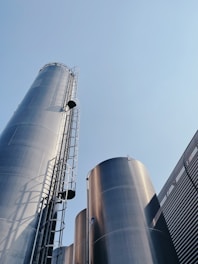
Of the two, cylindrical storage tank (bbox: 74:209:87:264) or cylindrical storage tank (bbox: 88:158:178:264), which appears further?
cylindrical storage tank (bbox: 74:209:87:264)

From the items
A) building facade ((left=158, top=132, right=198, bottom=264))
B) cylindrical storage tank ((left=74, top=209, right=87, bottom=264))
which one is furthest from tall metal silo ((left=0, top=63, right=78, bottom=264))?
building facade ((left=158, top=132, right=198, bottom=264))

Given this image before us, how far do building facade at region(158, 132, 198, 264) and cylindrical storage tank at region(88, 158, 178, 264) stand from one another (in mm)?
16805

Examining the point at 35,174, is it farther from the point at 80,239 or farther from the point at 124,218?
the point at 80,239

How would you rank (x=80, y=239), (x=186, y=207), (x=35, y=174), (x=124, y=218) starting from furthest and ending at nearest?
(x=186, y=207) < (x=80, y=239) < (x=124, y=218) < (x=35, y=174)

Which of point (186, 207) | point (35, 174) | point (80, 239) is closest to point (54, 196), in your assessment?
point (35, 174)

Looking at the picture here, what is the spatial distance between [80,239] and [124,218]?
A: 24.7 feet

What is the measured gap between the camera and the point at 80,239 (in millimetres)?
16734

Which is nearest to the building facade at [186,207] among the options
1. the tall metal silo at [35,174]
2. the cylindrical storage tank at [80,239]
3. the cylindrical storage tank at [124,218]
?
the cylindrical storage tank at [80,239]

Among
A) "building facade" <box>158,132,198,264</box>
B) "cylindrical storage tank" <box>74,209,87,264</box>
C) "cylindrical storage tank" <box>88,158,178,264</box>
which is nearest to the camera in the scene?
"cylindrical storage tank" <box>88,158,178,264</box>

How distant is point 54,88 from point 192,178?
20.8 m

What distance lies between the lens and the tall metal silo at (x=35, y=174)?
7.23 m

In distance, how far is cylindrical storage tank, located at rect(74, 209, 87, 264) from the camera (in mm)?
15702

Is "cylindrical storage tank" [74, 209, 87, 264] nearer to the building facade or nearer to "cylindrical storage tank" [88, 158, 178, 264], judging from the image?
"cylindrical storage tank" [88, 158, 178, 264]

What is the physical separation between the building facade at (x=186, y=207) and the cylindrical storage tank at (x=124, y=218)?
1680 centimetres
